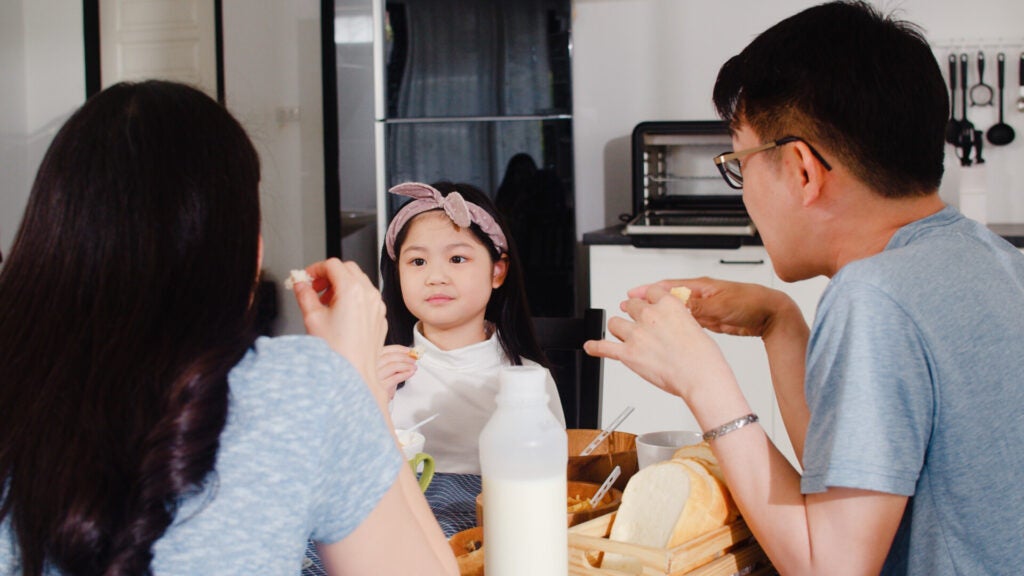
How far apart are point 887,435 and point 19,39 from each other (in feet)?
12.6

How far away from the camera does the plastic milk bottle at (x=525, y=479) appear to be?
2.90 ft

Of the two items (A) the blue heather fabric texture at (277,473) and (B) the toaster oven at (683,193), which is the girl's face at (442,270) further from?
(B) the toaster oven at (683,193)

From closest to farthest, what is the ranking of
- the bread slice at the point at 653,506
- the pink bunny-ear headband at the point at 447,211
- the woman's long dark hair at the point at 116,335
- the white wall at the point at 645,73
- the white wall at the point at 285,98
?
the woman's long dark hair at the point at 116,335
the bread slice at the point at 653,506
the pink bunny-ear headband at the point at 447,211
the white wall at the point at 645,73
the white wall at the point at 285,98

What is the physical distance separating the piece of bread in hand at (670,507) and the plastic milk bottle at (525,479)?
7cm

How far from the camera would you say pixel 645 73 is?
358 cm

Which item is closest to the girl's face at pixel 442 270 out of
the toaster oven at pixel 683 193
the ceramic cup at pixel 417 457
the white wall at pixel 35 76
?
the ceramic cup at pixel 417 457

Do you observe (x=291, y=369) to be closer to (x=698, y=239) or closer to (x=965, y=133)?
(x=698, y=239)

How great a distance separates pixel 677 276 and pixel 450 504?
1.78 metres

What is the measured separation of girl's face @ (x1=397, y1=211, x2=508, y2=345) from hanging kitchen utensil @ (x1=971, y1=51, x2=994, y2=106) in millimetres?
2263

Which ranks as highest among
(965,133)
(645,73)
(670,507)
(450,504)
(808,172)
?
(645,73)

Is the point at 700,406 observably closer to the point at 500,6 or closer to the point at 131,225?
the point at 131,225

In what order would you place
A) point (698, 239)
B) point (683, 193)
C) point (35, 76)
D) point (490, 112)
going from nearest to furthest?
1. point (698, 239)
2. point (490, 112)
3. point (683, 193)
4. point (35, 76)

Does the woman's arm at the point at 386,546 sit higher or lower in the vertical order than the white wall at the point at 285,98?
lower

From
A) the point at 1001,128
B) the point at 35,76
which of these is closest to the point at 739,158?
the point at 1001,128
